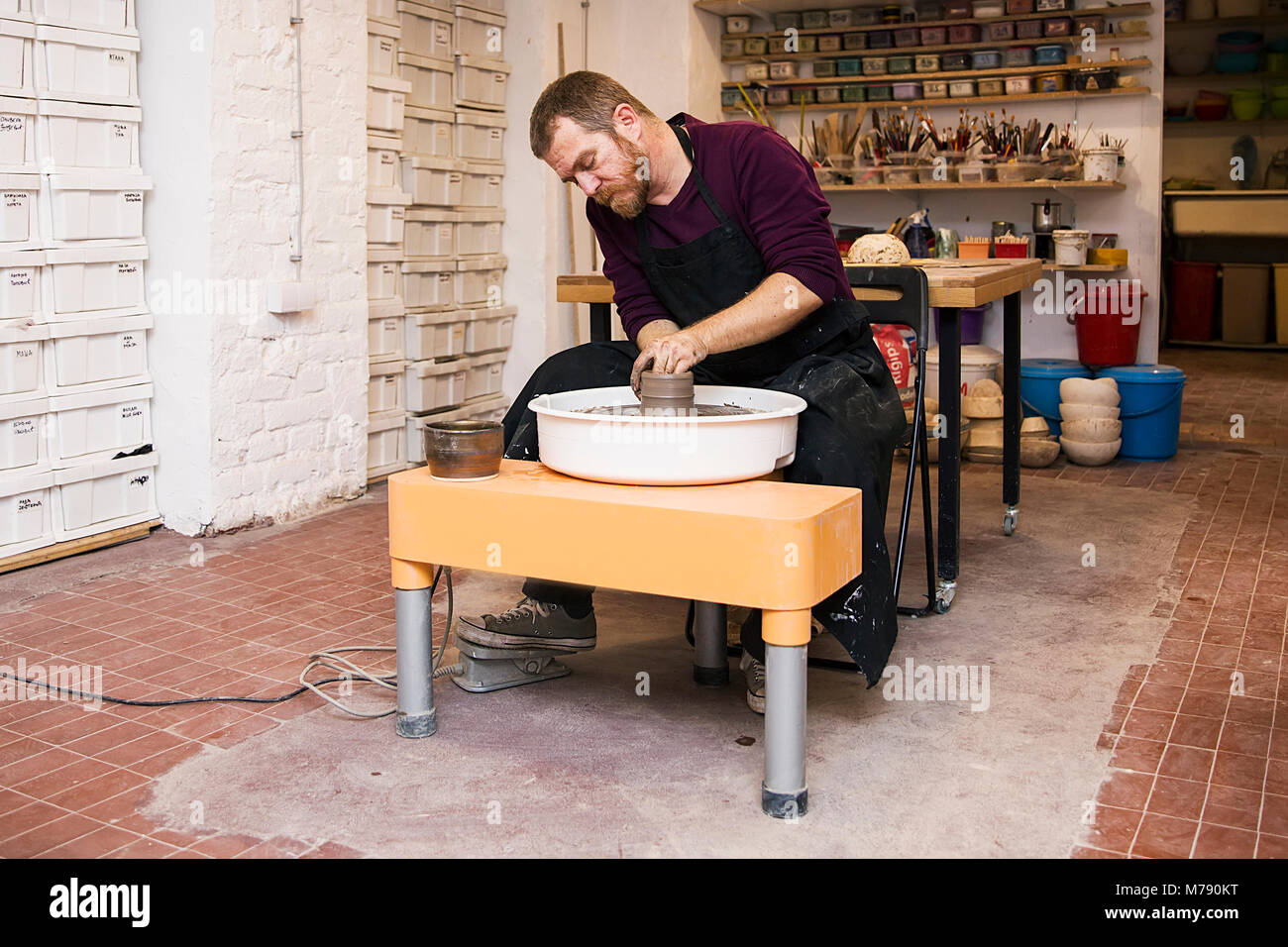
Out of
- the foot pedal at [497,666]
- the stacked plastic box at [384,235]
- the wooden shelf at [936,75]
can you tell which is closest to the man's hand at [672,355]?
the foot pedal at [497,666]

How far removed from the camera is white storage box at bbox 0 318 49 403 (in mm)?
3801

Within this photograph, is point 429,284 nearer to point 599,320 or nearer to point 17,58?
point 599,320

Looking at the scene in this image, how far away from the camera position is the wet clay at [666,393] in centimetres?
243

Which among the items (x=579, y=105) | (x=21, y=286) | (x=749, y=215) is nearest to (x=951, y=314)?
(x=749, y=215)

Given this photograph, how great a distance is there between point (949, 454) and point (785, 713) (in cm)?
152

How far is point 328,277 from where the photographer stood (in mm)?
4668

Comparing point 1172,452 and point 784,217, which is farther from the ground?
point 784,217

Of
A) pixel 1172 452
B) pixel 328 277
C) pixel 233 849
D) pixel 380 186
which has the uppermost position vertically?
pixel 380 186

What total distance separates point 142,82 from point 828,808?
3235 mm

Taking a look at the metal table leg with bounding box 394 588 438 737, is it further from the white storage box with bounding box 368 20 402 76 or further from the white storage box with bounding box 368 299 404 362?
the white storage box with bounding box 368 20 402 76

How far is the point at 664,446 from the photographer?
7.41 ft

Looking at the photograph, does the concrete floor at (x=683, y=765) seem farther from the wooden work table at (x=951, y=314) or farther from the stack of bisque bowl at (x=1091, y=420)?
the stack of bisque bowl at (x=1091, y=420)

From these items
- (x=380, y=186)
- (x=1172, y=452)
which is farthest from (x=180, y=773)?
(x=1172, y=452)

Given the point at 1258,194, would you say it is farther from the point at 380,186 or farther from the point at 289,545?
the point at 289,545
